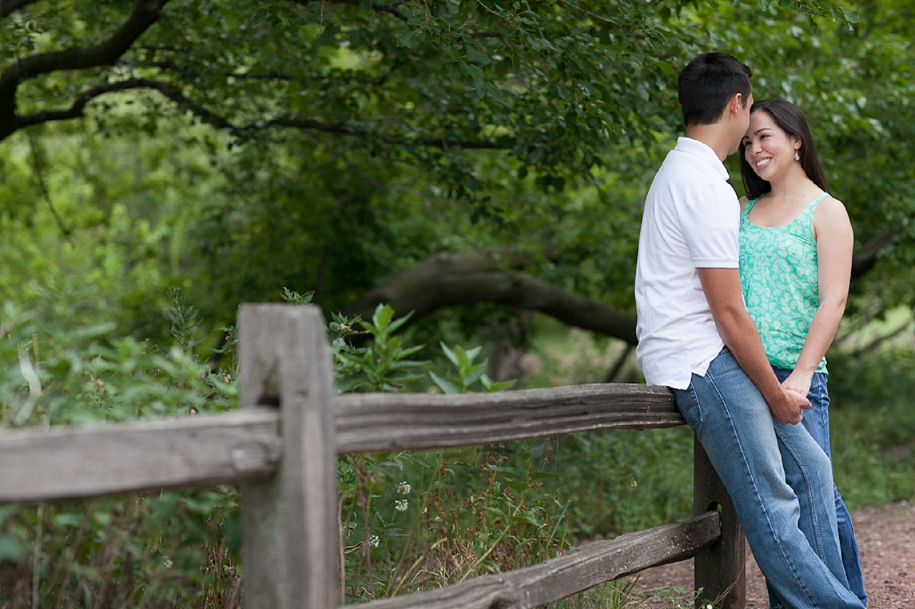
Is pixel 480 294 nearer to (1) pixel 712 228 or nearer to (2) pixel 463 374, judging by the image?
(1) pixel 712 228

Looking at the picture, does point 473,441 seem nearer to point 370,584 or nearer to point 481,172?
point 370,584

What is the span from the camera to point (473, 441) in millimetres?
2051

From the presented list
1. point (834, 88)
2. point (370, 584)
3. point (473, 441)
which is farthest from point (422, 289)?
point (473, 441)

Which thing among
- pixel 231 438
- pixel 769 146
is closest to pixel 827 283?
pixel 769 146

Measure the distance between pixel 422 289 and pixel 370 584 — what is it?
5160 mm

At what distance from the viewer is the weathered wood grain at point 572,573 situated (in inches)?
81.4

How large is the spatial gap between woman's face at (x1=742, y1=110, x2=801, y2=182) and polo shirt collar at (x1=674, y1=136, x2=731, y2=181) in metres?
0.36

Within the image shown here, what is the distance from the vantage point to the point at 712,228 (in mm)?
2629

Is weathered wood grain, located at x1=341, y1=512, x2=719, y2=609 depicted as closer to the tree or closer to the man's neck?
the man's neck

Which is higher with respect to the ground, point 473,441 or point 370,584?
point 473,441

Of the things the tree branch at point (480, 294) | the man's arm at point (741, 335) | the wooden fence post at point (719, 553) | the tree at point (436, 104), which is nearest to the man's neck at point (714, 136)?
the man's arm at point (741, 335)

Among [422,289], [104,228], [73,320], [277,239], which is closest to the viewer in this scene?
[73,320]

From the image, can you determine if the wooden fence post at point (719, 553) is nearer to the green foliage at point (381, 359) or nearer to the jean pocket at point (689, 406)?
the jean pocket at point (689, 406)

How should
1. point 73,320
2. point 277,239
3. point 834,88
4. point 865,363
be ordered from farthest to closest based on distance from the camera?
point 865,363
point 277,239
point 834,88
point 73,320
